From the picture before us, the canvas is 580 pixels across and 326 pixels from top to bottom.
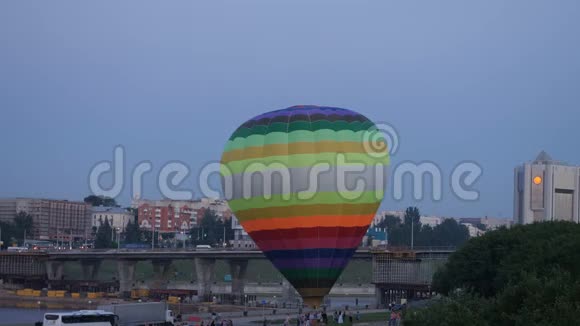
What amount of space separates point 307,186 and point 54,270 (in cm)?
7083

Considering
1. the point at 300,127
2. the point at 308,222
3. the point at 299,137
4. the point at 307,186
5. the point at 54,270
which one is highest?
the point at 300,127

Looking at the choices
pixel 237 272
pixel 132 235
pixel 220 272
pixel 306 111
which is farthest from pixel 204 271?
pixel 132 235

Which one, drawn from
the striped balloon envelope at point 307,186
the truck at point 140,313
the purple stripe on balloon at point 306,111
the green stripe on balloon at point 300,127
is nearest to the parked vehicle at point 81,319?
the truck at point 140,313

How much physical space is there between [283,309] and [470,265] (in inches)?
884

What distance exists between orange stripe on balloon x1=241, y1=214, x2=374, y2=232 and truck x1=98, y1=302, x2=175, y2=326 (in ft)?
18.9

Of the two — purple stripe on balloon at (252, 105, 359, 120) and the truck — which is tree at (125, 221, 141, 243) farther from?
purple stripe on balloon at (252, 105, 359, 120)

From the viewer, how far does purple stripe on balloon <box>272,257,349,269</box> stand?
40500 mm

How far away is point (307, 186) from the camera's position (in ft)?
→ 132

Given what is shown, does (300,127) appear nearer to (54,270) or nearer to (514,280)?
(514,280)

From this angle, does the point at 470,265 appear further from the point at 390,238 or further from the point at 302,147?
the point at 390,238

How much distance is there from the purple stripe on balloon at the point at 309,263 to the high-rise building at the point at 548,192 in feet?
110

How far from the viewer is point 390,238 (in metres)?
159

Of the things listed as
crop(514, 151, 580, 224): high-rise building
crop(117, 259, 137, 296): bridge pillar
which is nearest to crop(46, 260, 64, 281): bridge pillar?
crop(117, 259, 137, 296): bridge pillar

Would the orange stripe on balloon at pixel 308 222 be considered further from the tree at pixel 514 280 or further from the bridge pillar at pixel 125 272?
the bridge pillar at pixel 125 272
